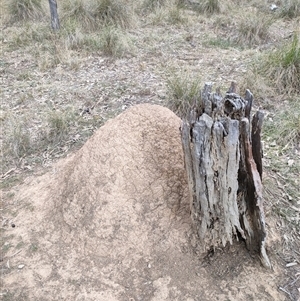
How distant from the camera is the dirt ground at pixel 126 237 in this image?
255cm

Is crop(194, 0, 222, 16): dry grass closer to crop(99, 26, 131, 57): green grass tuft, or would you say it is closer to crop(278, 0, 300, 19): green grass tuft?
crop(278, 0, 300, 19): green grass tuft

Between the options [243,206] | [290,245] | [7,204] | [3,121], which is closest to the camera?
[243,206]

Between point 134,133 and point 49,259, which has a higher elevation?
point 134,133

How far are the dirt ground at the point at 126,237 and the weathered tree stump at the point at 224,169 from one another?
15 cm

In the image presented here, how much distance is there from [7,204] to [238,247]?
1.79 meters

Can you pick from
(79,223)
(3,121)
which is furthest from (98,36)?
(79,223)

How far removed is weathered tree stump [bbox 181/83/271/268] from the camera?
225 cm

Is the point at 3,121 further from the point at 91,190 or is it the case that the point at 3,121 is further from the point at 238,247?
the point at 238,247

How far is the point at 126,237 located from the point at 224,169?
0.83 m

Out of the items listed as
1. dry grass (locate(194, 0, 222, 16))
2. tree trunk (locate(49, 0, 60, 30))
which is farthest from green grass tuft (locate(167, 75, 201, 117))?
dry grass (locate(194, 0, 222, 16))

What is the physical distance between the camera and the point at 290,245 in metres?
2.76

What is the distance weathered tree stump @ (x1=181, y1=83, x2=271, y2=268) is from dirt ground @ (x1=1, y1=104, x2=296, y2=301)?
0.49ft

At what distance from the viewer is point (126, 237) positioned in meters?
2.75

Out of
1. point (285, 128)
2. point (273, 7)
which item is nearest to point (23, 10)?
point (273, 7)
